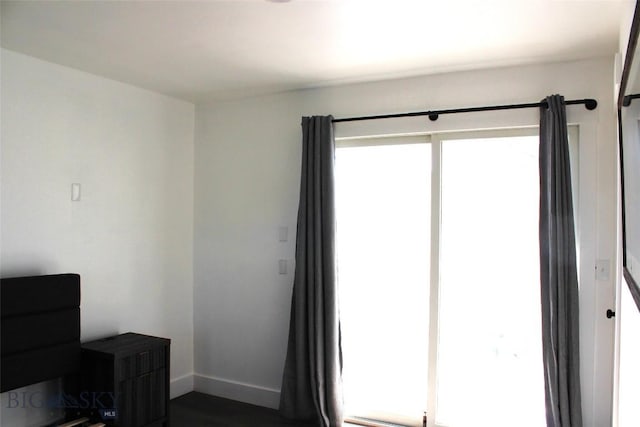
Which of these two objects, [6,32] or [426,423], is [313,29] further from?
[426,423]

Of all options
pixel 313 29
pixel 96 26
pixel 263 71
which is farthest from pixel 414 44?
pixel 96 26

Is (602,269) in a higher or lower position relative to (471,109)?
lower

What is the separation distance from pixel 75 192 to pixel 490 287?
276 cm

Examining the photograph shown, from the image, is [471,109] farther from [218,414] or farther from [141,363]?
[218,414]

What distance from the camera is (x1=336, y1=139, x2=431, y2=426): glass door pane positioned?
3152 millimetres

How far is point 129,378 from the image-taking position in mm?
2752

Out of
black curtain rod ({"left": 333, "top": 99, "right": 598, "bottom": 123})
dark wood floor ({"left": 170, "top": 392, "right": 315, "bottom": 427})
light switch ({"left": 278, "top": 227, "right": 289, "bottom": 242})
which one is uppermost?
black curtain rod ({"left": 333, "top": 99, "right": 598, "bottom": 123})

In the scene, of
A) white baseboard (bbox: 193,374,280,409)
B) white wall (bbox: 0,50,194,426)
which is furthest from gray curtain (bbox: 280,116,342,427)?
white wall (bbox: 0,50,194,426)

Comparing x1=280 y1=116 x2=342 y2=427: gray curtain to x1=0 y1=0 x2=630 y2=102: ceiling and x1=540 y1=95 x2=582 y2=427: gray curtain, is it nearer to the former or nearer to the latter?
x1=0 y1=0 x2=630 y2=102: ceiling

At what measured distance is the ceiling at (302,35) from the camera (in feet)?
6.81

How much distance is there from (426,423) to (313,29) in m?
2.56

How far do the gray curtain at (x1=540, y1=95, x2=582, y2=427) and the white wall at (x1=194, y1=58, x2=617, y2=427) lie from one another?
0.45ft

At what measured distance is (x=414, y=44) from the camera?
2.52 m

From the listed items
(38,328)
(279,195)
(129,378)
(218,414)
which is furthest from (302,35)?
(218,414)
